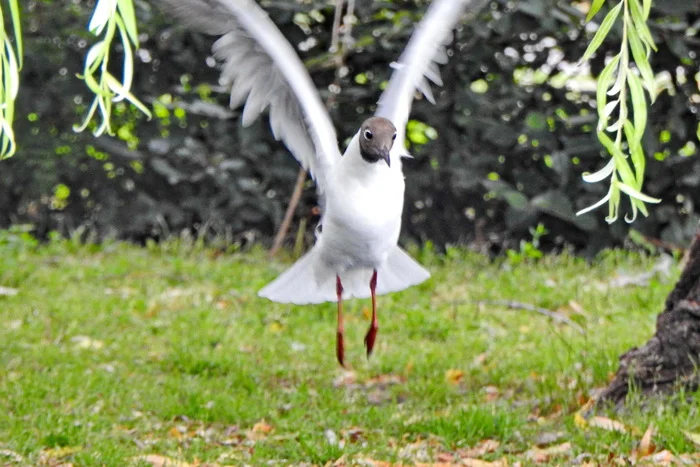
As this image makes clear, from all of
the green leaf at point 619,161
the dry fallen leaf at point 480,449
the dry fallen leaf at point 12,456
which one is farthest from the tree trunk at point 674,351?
the dry fallen leaf at point 12,456

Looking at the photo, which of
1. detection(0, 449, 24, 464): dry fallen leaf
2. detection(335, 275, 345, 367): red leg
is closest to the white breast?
detection(335, 275, 345, 367): red leg

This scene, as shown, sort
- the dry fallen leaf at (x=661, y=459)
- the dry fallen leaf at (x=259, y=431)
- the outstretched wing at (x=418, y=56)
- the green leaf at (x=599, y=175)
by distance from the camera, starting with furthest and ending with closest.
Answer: the dry fallen leaf at (x=259, y=431) < the outstretched wing at (x=418, y=56) < the dry fallen leaf at (x=661, y=459) < the green leaf at (x=599, y=175)

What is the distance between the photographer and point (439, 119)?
8000 millimetres

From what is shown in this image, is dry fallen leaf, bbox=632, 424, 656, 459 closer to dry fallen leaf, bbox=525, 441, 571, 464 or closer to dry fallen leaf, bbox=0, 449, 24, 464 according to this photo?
dry fallen leaf, bbox=525, 441, 571, 464

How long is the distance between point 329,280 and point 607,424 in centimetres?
129

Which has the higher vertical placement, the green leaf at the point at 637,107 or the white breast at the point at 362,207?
the green leaf at the point at 637,107

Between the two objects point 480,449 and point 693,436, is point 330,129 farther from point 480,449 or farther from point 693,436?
point 693,436

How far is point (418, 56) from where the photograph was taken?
13.5 feet

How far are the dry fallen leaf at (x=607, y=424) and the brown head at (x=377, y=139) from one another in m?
1.29

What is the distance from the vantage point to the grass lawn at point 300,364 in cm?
422

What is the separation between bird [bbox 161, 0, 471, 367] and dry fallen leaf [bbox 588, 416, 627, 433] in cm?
90

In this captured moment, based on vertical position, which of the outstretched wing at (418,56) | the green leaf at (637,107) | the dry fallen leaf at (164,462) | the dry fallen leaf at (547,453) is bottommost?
the dry fallen leaf at (164,462)

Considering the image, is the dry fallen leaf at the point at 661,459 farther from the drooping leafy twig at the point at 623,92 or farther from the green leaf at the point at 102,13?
the green leaf at the point at 102,13

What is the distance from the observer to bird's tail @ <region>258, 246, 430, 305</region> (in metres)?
4.57
